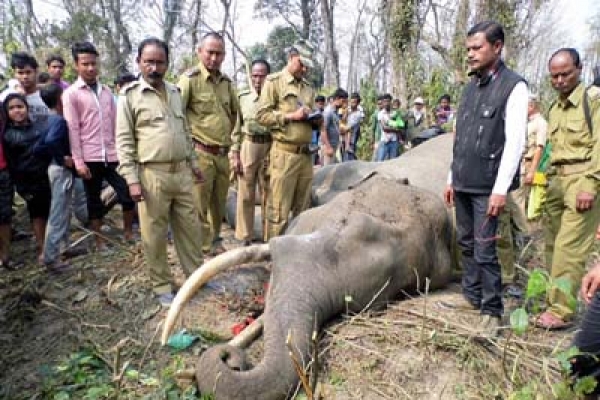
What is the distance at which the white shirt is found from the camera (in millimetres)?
3533

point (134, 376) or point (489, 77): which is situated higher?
point (489, 77)

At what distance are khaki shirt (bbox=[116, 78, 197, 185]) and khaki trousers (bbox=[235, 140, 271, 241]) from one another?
A: 1.55 m

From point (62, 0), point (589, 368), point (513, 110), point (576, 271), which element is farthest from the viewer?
point (62, 0)

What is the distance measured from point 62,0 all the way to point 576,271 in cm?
2967

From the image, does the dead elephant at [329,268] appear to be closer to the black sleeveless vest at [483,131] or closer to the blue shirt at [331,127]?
the black sleeveless vest at [483,131]

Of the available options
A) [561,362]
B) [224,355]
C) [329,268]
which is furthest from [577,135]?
[224,355]

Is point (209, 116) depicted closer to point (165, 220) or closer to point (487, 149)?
point (165, 220)

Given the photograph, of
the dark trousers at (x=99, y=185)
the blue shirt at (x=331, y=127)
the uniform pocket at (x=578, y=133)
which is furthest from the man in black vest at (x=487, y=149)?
the blue shirt at (x=331, y=127)

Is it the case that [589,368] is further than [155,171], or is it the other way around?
[155,171]

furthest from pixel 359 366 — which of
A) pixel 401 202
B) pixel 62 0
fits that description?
pixel 62 0

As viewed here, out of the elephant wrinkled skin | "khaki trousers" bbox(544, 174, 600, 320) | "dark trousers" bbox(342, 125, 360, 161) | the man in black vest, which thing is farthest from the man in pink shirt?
"dark trousers" bbox(342, 125, 360, 161)

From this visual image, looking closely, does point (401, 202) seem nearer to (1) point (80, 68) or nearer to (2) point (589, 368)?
(2) point (589, 368)

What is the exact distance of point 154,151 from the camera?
4.13 m

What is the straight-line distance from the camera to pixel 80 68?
5.07 m
